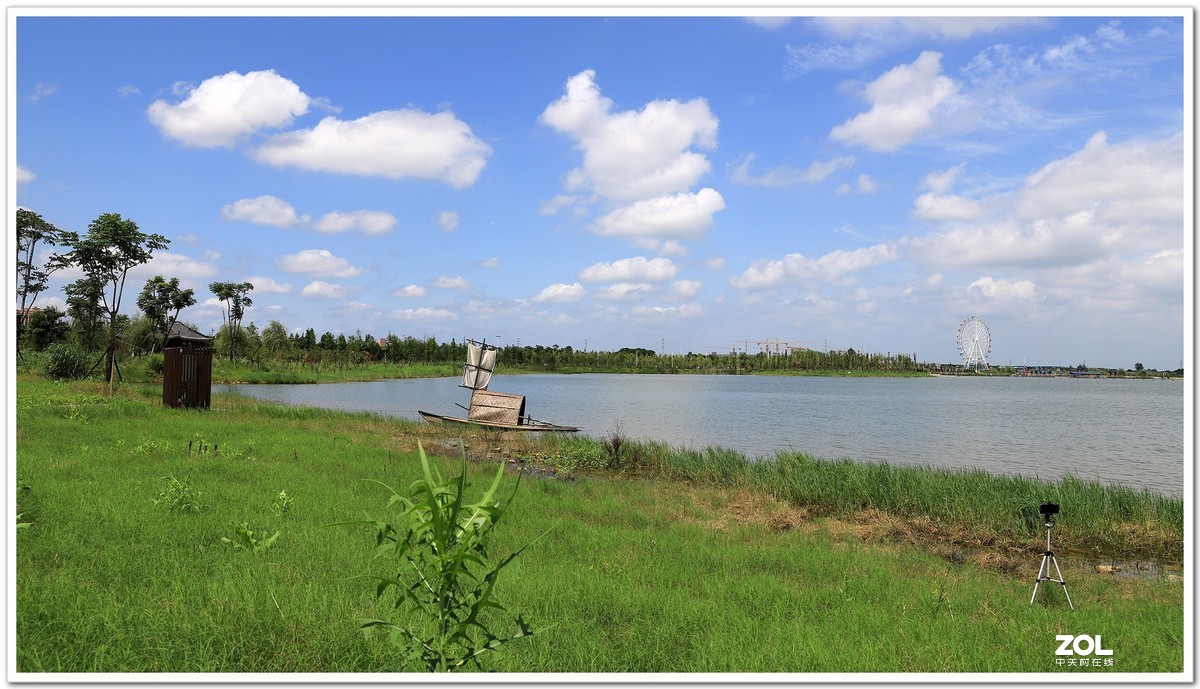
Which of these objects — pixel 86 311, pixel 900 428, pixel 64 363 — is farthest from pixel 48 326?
A: pixel 900 428

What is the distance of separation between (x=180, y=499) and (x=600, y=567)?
4019 millimetres

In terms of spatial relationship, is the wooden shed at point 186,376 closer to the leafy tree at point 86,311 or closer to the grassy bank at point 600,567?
the grassy bank at point 600,567

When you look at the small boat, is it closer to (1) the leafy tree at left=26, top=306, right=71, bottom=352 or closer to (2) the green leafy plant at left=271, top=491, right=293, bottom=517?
(2) the green leafy plant at left=271, top=491, right=293, bottom=517

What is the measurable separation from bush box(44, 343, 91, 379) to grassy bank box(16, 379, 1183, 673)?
1349 cm

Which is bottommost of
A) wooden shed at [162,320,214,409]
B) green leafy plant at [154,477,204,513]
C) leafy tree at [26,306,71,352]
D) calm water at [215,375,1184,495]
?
calm water at [215,375,1184,495]

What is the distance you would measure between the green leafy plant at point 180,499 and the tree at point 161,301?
42717 millimetres

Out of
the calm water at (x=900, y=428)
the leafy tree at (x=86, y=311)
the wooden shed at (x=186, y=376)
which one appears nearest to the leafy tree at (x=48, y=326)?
the leafy tree at (x=86, y=311)

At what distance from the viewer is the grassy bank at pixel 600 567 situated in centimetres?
339

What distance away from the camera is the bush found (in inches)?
895

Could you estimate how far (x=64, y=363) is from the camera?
2302 centimetres

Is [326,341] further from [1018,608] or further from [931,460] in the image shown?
[1018,608]

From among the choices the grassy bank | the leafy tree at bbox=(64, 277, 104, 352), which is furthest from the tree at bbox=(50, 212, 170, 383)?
the grassy bank

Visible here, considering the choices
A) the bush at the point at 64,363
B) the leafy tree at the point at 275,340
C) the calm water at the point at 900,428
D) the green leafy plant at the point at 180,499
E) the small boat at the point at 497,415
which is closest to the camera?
the green leafy plant at the point at 180,499

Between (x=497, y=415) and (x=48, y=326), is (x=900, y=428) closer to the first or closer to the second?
(x=497, y=415)
